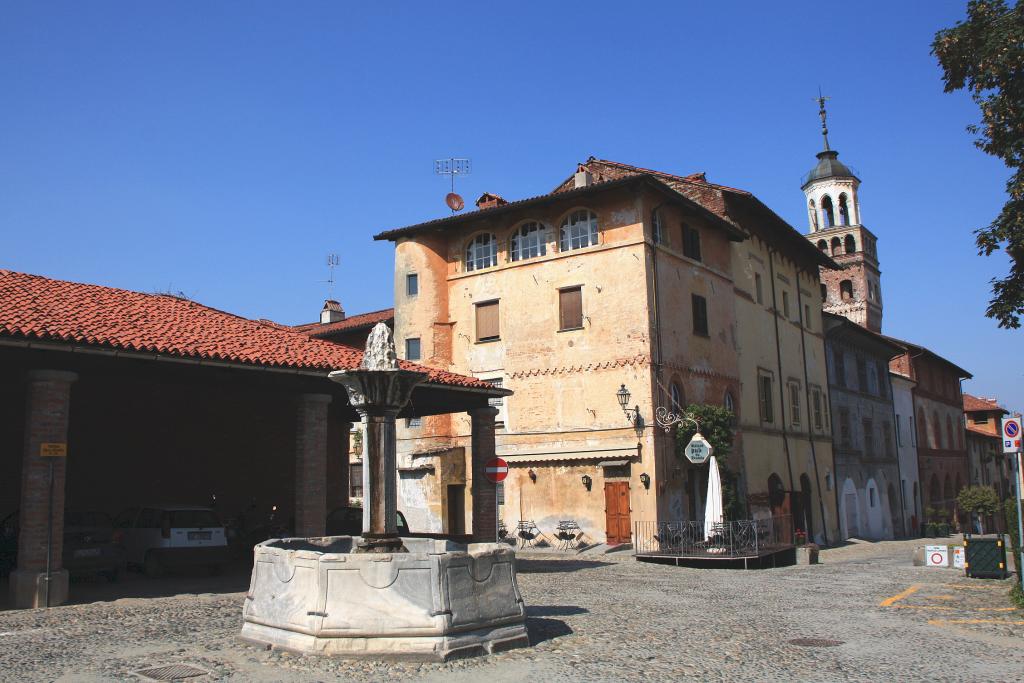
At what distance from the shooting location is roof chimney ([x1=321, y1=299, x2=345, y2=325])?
145ft

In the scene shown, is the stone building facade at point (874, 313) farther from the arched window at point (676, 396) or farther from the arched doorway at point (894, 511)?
the arched window at point (676, 396)

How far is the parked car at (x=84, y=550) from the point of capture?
14477 mm

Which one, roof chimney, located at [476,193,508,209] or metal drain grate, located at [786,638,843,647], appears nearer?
metal drain grate, located at [786,638,843,647]

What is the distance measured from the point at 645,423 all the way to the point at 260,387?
38.9ft

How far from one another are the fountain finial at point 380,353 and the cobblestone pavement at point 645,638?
3386 mm

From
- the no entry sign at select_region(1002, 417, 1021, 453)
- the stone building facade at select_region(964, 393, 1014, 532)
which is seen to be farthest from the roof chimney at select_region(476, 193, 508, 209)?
the stone building facade at select_region(964, 393, 1014, 532)

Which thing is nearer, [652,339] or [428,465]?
[652,339]

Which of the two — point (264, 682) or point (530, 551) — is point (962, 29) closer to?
point (264, 682)

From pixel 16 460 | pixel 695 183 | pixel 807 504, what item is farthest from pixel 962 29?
pixel 807 504

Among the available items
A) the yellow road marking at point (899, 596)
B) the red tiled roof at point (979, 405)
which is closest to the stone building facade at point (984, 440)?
the red tiled roof at point (979, 405)

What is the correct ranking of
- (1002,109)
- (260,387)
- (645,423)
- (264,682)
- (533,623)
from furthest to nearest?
(645,423)
(260,387)
(1002,109)
(533,623)
(264,682)

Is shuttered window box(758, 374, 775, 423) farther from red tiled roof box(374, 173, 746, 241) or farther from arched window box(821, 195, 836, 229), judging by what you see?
arched window box(821, 195, 836, 229)

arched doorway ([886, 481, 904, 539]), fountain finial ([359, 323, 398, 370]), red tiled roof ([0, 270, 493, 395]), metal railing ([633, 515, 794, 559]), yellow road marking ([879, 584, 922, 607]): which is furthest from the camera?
arched doorway ([886, 481, 904, 539])

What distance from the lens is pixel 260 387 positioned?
1730cm
